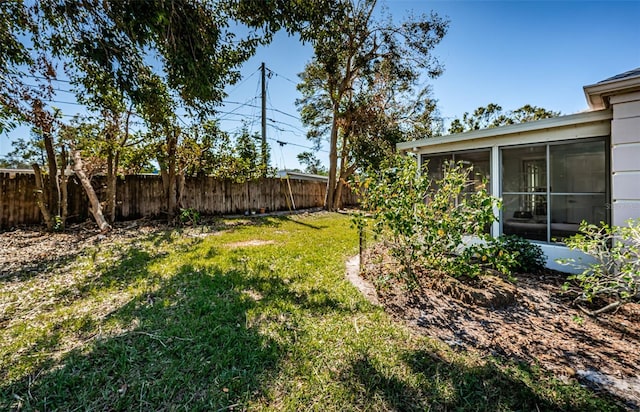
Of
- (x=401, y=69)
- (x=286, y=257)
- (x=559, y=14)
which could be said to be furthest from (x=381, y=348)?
(x=401, y=69)

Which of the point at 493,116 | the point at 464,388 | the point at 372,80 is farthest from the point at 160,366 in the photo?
the point at 493,116

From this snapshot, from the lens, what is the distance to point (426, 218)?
127 inches

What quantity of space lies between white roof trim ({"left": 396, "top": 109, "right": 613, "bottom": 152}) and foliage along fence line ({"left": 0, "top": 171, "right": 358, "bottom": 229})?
23.7 ft

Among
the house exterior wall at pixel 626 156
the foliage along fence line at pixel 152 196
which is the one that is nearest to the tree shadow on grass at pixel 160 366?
the house exterior wall at pixel 626 156

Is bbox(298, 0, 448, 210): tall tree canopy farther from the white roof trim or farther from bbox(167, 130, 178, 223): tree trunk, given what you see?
the white roof trim

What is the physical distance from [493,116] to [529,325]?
25.1 metres

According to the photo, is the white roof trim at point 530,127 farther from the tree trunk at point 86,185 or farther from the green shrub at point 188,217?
the tree trunk at point 86,185

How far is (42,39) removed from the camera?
14.5 feet

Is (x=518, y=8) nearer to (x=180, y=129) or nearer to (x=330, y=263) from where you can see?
(x=330, y=263)

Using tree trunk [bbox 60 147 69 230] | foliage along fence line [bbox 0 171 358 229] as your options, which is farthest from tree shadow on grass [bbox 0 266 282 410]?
foliage along fence line [bbox 0 171 358 229]

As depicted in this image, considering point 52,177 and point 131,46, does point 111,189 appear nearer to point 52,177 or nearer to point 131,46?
point 52,177

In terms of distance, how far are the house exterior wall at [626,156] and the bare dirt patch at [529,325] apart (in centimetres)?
129

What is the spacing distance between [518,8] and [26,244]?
445 inches

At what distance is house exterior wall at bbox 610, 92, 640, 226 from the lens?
3420 mm
